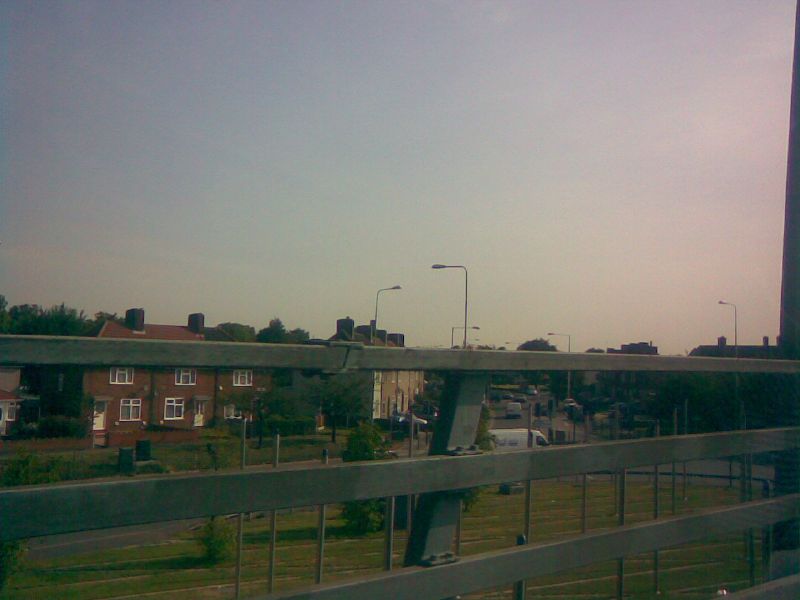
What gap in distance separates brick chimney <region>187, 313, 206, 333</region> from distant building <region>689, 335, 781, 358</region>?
13.4 feet

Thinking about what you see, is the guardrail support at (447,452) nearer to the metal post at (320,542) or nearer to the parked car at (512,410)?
the parked car at (512,410)

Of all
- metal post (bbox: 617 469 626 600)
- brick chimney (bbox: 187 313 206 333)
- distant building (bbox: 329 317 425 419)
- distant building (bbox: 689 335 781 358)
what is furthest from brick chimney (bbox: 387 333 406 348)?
distant building (bbox: 689 335 781 358)

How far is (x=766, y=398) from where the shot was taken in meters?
5.25

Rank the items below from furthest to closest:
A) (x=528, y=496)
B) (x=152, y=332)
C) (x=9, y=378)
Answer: (x=528, y=496)
(x=152, y=332)
(x=9, y=378)

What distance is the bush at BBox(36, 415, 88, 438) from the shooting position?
84.3 inches

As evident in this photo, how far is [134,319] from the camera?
2.65 m

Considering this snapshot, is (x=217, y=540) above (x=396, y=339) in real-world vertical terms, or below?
below

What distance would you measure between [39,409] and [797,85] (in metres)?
5.42

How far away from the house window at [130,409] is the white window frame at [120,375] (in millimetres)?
66

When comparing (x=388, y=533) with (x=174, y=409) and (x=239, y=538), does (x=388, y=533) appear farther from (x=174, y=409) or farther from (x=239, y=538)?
(x=174, y=409)

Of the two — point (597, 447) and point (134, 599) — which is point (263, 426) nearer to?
point (134, 599)

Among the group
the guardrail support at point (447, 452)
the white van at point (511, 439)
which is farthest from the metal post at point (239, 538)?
the white van at point (511, 439)

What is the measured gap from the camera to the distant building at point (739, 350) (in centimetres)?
571

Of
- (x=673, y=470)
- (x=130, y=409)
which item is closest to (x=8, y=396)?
(x=130, y=409)
